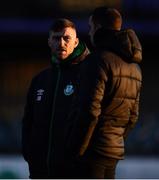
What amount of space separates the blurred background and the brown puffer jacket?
8453mm

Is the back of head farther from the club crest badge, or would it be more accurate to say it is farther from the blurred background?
the blurred background

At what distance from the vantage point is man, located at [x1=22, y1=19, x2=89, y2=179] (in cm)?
719

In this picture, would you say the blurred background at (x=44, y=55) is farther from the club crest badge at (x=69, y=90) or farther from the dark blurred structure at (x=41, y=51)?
the club crest badge at (x=69, y=90)

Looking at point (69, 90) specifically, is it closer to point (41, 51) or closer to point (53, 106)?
point (53, 106)

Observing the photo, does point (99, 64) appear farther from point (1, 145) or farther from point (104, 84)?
point (1, 145)

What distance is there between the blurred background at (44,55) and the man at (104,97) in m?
8.45

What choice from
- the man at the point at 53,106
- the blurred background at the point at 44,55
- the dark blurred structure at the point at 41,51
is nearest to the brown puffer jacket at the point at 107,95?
the man at the point at 53,106

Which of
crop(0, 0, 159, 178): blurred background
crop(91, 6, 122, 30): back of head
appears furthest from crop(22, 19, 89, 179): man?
crop(0, 0, 159, 178): blurred background

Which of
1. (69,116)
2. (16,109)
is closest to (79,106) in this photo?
(69,116)

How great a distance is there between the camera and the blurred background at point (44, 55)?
15773 mm

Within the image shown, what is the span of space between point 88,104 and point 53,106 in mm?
715

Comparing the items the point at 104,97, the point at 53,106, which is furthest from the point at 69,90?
the point at 104,97

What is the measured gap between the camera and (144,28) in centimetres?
1580

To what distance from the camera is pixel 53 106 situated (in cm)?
735
